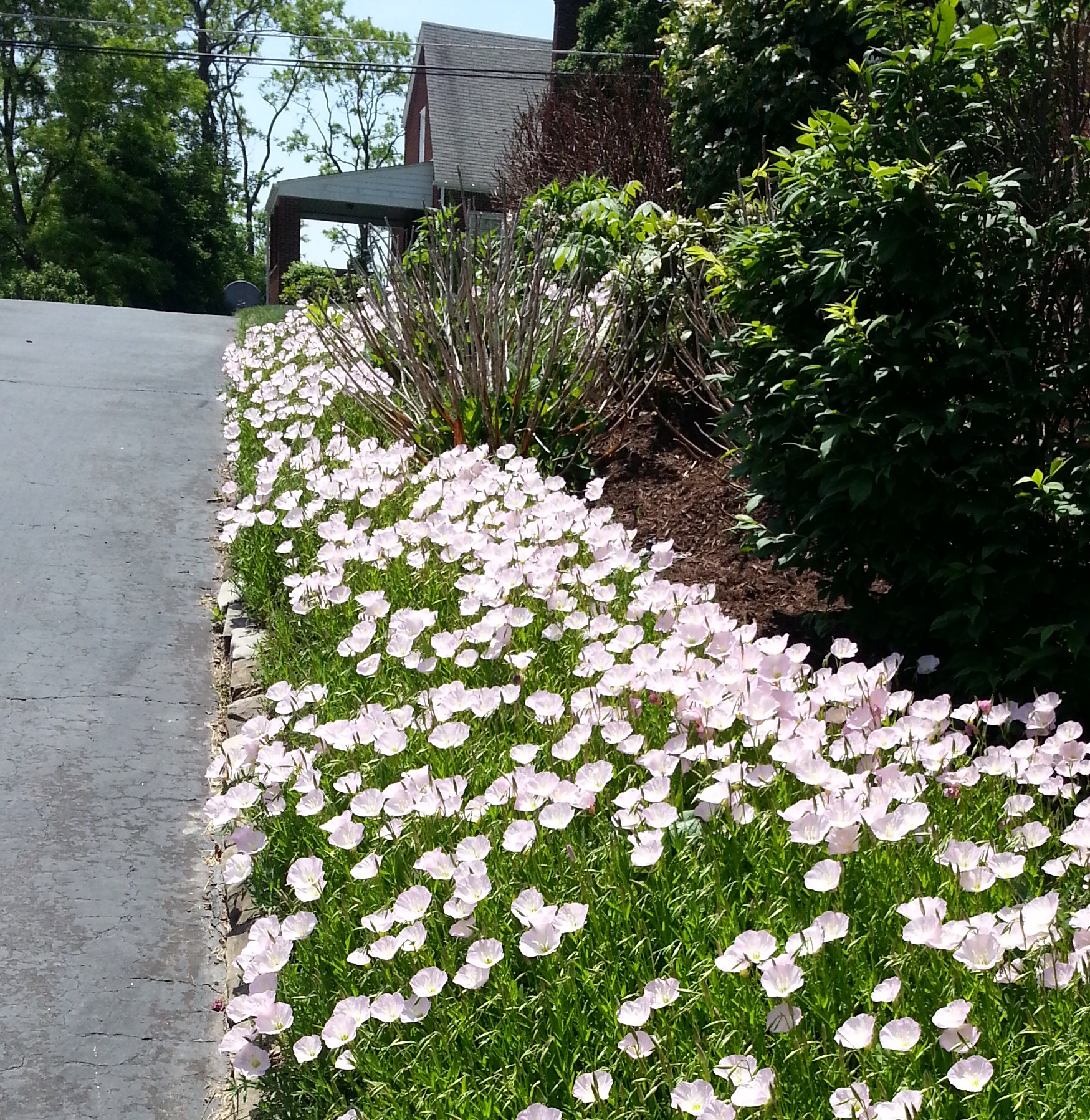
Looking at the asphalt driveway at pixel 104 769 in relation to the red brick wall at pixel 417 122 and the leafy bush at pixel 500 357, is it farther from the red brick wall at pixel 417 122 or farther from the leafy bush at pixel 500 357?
the red brick wall at pixel 417 122

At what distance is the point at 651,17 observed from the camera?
16516 mm

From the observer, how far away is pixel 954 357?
3535 millimetres

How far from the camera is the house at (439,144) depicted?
26641mm

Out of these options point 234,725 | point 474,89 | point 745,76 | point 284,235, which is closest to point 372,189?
point 284,235

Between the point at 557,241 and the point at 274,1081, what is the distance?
5.87 metres

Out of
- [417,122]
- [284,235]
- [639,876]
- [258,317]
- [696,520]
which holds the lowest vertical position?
[639,876]

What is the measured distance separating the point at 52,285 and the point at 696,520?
1196 inches

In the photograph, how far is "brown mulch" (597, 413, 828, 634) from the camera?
452cm

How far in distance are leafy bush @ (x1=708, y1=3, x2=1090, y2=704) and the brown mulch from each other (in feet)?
1.82

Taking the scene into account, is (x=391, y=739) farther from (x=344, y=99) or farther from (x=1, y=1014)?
(x=344, y=99)

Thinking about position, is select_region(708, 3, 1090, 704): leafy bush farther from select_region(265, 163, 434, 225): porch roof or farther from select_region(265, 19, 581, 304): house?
select_region(265, 163, 434, 225): porch roof

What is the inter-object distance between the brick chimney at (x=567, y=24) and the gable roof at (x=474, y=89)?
1.95 metres

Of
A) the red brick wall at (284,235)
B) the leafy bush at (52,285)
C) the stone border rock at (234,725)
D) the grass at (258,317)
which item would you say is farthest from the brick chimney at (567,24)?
the stone border rock at (234,725)

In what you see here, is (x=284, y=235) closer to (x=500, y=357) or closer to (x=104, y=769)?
(x=500, y=357)
